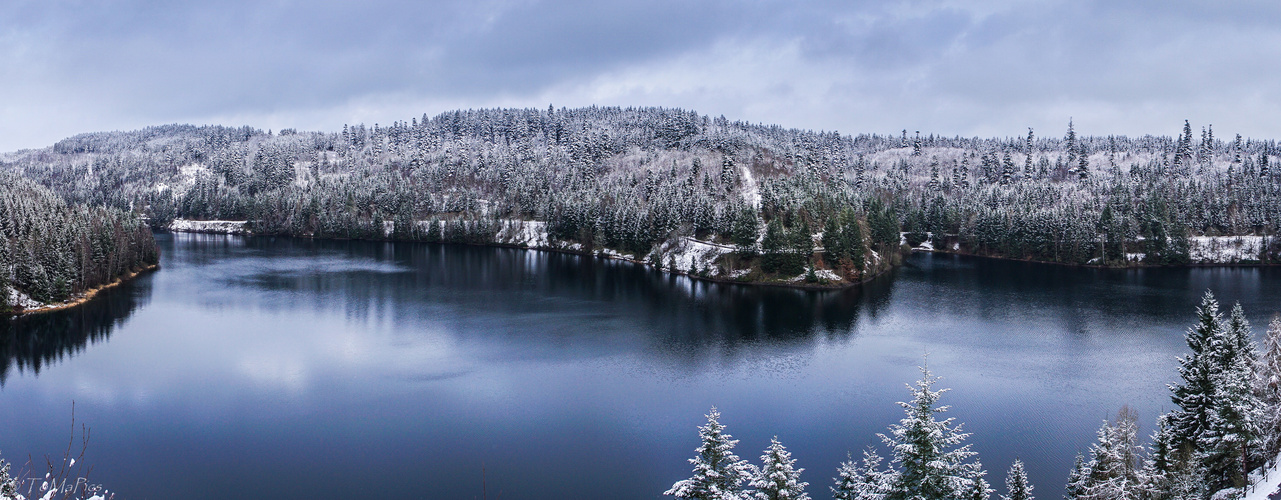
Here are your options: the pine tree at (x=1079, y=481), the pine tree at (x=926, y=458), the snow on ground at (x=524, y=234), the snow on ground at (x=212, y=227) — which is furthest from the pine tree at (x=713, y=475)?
the snow on ground at (x=212, y=227)

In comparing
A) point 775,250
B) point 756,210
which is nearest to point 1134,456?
point 775,250

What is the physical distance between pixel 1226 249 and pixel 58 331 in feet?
516

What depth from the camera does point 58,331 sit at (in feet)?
198

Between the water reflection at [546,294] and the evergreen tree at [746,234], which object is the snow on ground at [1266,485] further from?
the evergreen tree at [746,234]

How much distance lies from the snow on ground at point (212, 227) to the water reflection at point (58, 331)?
108922 mm

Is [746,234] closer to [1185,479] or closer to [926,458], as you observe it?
[1185,479]

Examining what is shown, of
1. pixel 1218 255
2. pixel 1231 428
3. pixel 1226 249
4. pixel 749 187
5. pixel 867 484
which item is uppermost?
pixel 749 187

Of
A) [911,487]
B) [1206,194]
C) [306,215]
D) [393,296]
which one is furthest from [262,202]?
[1206,194]

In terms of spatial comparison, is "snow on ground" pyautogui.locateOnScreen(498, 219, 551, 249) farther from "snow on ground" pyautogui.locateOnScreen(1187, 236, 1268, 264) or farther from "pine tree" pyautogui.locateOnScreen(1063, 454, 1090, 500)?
"pine tree" pyautogui.locateOnScreen(1063, 454, 1090, 500)

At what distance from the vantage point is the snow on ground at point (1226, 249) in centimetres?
11719

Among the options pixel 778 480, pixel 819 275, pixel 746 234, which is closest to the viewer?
pixel 778 480

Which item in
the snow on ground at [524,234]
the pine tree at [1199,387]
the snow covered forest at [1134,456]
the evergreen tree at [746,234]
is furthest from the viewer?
the snow on ground at [524,234]

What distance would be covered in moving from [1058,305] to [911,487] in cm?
6892

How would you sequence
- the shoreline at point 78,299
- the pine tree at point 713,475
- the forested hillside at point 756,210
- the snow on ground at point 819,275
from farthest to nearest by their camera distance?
the forested hillside at point 756,210 → the snow on ground at point 819,275 → the shoreline at point 78,299 → the pine tree at point 713,475
